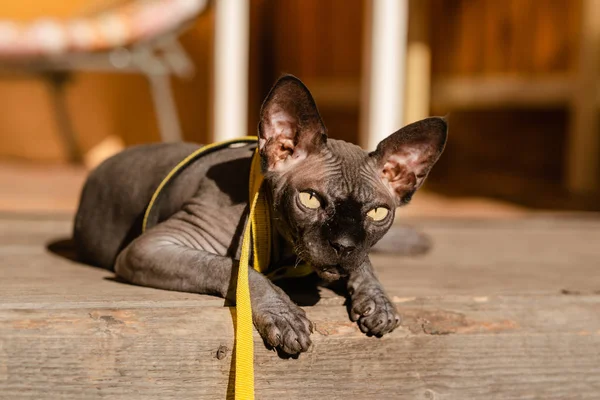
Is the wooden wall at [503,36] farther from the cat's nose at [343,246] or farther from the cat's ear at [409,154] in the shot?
the cat's nose at [343,246]

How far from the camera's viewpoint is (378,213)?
129cm

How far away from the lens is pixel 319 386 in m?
1.29

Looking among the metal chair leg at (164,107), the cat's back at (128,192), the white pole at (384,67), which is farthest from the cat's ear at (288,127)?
the metal chair leg at (164,107)

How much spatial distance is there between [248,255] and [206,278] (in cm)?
8

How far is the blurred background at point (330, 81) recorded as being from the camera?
3.13 metres

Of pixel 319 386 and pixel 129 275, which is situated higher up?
pixel 129 275

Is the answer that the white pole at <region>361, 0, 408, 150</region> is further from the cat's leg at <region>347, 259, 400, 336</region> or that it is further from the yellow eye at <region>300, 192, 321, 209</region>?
the yellow eye at <region>300, 192, 321, 209</region>

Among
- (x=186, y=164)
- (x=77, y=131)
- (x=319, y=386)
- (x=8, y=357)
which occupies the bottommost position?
(x=77, y=131)

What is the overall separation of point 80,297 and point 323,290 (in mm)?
447

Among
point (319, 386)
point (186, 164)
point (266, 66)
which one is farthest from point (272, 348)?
point (266, 66)

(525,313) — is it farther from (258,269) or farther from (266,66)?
(266,66)

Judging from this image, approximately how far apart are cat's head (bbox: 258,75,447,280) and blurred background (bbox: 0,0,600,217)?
148 cm

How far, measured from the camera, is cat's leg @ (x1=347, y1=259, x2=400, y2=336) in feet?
4.27

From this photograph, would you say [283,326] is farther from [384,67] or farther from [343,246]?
[384,67]
